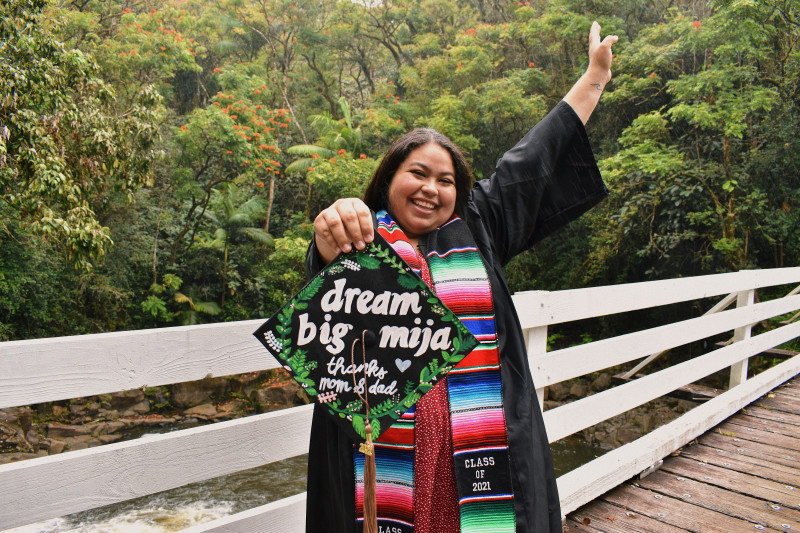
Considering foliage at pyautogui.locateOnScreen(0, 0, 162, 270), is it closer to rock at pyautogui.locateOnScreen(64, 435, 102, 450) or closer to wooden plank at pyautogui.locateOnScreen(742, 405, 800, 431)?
rock at pyautogui.locateOnScreen(64, 435, 102, 450)

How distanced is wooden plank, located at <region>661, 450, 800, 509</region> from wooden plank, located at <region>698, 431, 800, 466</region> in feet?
1.14

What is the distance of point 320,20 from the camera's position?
16.6 meters

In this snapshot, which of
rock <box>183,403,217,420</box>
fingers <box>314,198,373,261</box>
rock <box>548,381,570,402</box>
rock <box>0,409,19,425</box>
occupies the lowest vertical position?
rock <box>548,381,570,402</box>

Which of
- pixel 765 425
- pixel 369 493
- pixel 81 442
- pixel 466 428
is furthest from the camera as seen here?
pixel 81 442

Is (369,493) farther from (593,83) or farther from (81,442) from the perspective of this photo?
(81,442)

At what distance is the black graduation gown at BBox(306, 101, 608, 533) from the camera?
126cm

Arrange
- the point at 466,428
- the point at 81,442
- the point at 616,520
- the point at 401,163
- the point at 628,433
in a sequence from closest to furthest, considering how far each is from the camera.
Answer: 1. the point at 466,428
2. the point at 401,163
3. the point at 616,520
4. the point at 81,442
5. the point at 628,433

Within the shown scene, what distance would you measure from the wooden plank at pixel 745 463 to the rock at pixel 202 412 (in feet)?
26.8

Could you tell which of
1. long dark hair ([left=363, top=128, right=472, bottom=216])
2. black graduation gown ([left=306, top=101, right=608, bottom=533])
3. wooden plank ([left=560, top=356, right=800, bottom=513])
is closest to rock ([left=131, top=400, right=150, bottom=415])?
wooden plank ([left=560, top=356, right=800, bottom=513])

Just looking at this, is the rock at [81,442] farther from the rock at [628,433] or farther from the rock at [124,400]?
the rock at [628,433]

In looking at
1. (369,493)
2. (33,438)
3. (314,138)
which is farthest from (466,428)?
(314,138)

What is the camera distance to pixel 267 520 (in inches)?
61.1

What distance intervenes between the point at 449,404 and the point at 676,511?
1.72 metres

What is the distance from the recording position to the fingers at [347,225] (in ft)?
3.56
